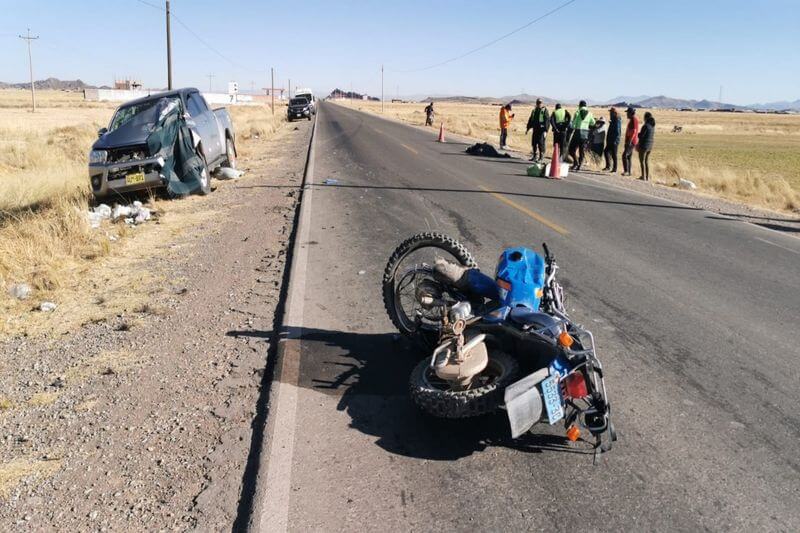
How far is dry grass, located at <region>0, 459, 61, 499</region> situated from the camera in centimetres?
339

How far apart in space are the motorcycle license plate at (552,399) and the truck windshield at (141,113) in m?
10.8

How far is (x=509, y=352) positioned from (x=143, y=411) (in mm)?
2429

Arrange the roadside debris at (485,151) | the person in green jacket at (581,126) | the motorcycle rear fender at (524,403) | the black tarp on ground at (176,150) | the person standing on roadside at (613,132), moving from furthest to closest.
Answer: the roadside debris at (485,151) < the person in green jacket at (581,126) < the person standing on roadside at (613,132) < the black tarp on ground at (176,150) < the motorcycle rear fender at (524,403)

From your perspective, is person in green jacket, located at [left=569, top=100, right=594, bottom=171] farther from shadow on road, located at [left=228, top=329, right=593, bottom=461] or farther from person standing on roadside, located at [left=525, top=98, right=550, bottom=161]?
shadow on road, located at [left=228, top=329, right=593, bottom=461]

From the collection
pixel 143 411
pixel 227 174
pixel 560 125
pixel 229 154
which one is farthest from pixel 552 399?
pixel 560 125

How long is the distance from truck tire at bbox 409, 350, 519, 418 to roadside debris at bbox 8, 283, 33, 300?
4834 millimetres

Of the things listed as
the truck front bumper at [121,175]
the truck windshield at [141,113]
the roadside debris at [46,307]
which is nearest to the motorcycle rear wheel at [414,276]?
the roadside debris at [46,307]

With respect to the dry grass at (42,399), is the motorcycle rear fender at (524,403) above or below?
above

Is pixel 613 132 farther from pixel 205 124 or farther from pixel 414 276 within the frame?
pixel 414 276

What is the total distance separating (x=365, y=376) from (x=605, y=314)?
8.61 feet

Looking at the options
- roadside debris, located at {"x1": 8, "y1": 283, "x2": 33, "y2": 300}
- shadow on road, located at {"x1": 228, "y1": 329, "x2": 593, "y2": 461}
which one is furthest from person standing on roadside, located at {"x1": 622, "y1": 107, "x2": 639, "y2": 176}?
roadside debris, located at {"x1": 8, "y1": 283, "x2": 33, "y2": 300}

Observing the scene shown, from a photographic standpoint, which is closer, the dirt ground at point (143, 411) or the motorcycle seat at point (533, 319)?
the dirt ground at point (143, 411)

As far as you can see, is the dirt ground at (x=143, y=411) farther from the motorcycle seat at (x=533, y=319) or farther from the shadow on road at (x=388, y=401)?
the motorcycle seat at (x=533, y=319)

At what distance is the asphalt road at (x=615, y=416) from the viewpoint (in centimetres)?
321
